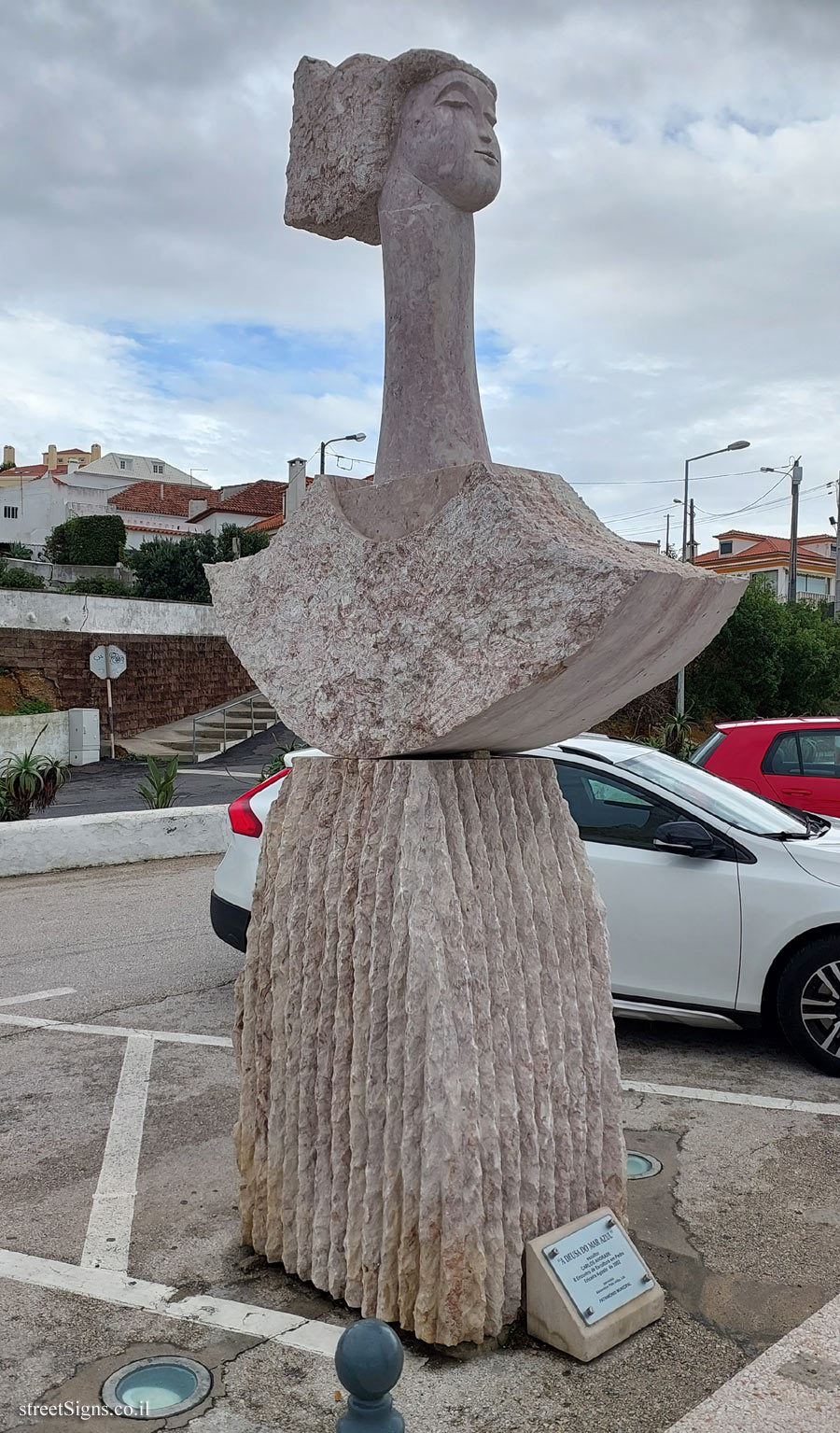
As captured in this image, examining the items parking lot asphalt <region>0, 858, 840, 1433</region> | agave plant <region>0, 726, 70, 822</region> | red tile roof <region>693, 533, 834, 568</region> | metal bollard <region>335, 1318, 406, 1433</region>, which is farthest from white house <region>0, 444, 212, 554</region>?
metal bollard <region>335, 1318, 406, 1433</region>

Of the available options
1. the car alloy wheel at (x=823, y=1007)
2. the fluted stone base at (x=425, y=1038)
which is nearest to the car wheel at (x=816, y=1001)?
the car alloy wheel at (x=823, y=1007)

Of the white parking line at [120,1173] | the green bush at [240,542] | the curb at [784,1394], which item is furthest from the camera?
the green bush at [240,542]

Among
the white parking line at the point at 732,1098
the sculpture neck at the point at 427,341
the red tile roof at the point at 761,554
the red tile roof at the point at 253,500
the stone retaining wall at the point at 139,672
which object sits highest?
the red tile roof at the point at 253,500

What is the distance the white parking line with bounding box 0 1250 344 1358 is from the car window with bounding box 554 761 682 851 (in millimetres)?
2946

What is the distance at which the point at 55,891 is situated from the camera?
9.60 meters

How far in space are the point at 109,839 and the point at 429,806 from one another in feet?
26.5

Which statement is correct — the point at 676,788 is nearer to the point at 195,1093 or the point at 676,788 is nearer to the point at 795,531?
the point at 195,1093

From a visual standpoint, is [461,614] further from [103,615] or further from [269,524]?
[269,524]

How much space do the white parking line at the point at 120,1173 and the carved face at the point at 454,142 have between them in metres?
3.28

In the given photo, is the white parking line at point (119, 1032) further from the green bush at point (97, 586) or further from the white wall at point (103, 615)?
the green bush at point (97, 586)

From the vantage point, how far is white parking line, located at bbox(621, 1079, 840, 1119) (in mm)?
4797

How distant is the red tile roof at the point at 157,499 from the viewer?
64.9 metres

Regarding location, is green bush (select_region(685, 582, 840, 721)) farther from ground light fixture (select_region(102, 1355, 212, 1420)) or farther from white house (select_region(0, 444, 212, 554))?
white house (select_region(0, 444, 212, 554))

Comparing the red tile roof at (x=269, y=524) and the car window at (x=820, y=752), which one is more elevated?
the red tile roof at (x=269, y=524)
